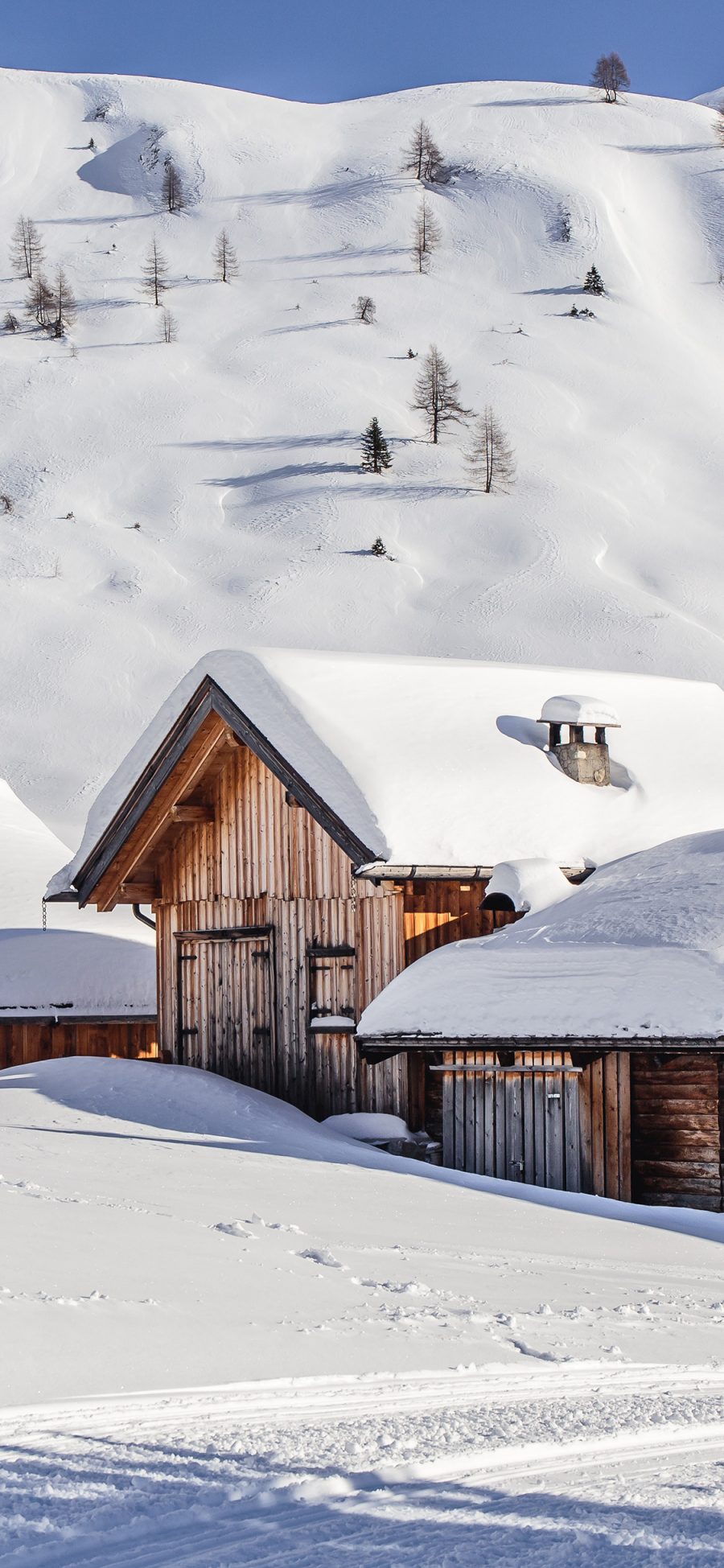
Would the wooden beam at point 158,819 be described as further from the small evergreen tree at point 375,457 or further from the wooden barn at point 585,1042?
the small evergreen tree at point 375,457

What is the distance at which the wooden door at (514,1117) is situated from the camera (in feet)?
43.5

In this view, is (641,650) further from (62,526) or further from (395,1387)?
(395,1387)

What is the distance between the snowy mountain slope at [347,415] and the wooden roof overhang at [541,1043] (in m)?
30.1

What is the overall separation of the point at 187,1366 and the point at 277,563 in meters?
54.8

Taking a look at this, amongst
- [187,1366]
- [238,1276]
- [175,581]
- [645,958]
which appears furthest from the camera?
[175,581]

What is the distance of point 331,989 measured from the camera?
16.4m

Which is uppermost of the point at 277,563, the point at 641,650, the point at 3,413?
the point at 3,413

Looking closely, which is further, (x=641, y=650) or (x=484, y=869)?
(x=641, y=650)

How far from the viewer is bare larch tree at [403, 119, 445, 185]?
104375mm

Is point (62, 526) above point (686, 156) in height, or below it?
below

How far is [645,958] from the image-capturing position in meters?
12.6

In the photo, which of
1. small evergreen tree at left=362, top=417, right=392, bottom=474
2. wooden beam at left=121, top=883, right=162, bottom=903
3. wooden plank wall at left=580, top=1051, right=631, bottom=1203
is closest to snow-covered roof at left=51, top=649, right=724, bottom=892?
wooden beam at left=121, top=883, right=162, bottom=903

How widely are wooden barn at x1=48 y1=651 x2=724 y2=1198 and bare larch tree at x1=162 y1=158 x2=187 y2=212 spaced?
9190 centimetres

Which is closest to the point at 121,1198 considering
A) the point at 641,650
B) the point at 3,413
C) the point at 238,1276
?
the point at 238,1276
